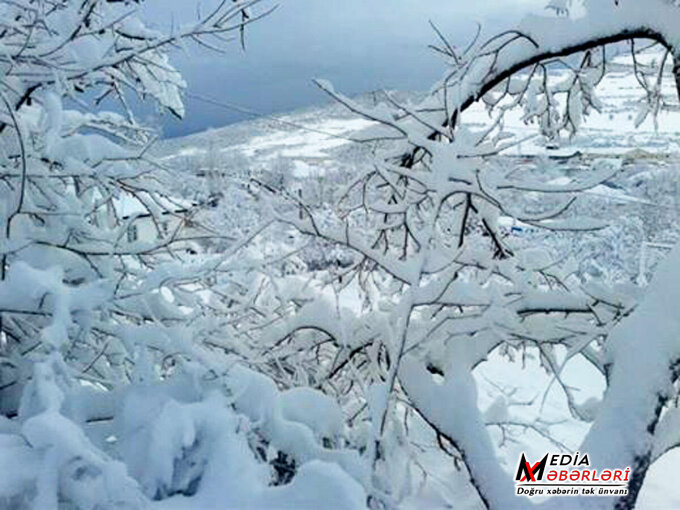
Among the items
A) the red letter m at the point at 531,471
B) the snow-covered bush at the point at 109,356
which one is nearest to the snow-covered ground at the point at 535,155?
the red letter m at the point at 531,471

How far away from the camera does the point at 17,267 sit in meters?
1.94

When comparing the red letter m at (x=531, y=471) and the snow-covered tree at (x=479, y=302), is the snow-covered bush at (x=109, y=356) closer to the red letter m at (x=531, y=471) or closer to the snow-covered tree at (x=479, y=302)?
the snow-covered tree at (x=479, y=302)

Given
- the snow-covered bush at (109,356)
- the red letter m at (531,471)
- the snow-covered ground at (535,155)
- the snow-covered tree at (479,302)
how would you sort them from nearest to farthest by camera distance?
the snow-covered bush at (109,356) → the snow-covered tree at (479,302) → the red letter m at (531,471) → the snow-covered ground at (535,155)

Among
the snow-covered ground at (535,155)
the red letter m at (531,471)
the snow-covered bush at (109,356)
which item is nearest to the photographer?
the snow-covered bush at (109,356)

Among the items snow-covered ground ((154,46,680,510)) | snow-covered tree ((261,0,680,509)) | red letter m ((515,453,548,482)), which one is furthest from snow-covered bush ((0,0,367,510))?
red letter m ((515,453,548,482))

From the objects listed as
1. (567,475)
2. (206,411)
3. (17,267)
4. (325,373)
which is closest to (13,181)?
(17,267)

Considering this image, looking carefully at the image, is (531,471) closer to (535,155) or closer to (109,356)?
(535,155)

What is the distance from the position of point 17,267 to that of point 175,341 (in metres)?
0.49

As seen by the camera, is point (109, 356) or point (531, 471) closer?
point (109, 356)

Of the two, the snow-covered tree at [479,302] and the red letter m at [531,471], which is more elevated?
the snow-covered tree at [479,302]

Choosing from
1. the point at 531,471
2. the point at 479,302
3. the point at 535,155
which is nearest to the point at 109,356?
the point at 479,302

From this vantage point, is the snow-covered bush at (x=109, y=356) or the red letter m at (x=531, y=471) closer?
the snow-covered bush at (x=109, y=356)

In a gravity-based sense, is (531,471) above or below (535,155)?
below

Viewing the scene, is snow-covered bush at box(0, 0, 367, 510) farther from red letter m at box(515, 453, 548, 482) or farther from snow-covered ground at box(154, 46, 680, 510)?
red letter m at box(515, 453, 548, 482)
